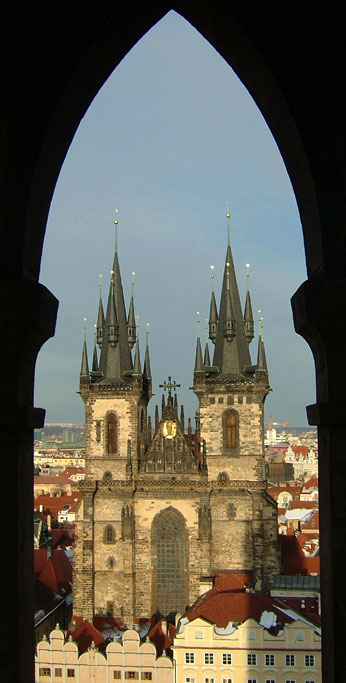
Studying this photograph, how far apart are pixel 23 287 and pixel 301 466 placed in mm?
133119

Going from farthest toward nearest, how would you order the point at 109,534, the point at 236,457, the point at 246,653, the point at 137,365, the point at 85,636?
1. the point at 137,365
2. the point at 109,534
3. the point at 236,457
4. the point at 85,636
5. the point at 246,653

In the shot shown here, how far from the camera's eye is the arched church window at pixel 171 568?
32.3 meters

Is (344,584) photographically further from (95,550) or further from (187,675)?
(95,550)

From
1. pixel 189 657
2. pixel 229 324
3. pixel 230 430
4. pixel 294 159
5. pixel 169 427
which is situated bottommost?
pixel 189 657

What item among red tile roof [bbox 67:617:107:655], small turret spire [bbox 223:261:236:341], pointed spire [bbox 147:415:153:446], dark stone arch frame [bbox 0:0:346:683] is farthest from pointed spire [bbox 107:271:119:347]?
dark stone arch frame [bbox 0:0:346:683]

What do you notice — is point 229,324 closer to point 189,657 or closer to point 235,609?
point 235,609

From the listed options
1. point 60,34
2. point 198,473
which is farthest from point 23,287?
point 198,473

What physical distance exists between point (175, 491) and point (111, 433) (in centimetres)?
375

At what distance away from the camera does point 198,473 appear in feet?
108

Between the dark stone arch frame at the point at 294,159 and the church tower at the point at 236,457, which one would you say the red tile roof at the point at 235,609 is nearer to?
the church tower at the point at 236,457

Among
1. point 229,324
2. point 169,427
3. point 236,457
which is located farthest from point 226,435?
point 229,324

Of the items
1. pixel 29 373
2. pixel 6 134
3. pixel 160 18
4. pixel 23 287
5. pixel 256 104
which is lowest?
pixel 29 373

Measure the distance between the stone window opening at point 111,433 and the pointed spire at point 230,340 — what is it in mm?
5000

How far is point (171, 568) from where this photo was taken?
32406 millimetres
